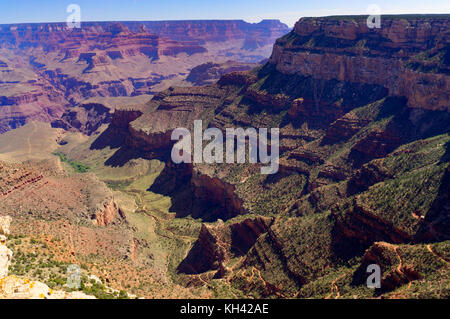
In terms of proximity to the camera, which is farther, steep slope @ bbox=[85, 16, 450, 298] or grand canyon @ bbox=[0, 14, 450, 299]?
steep slope @ bbox=[85, 16, 450, 298]

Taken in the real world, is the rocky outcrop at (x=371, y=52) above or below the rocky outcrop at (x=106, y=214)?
above

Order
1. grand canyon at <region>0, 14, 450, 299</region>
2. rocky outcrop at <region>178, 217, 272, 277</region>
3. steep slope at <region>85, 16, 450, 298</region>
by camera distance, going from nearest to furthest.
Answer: grand canyon at <region>0, 14, 450, 299</region> → steep slope at <region>85, 16, 450, 298</region> → rocky outcrop at <region>178, 217, 272, 277</region>

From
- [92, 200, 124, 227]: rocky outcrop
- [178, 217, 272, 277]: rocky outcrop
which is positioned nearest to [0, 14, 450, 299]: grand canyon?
[178, 217, 272, 277]: rocky outcrop

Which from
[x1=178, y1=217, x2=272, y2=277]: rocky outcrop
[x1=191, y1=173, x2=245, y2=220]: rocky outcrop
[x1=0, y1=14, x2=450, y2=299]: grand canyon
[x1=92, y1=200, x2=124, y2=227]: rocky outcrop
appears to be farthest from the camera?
[x1=191, y1=173, x2=245, y2=220]: rocky outcrop

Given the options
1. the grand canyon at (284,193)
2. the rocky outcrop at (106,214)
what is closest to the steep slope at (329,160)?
the grand canyon at (284,193)

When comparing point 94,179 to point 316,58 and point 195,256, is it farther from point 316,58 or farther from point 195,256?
point 316,58

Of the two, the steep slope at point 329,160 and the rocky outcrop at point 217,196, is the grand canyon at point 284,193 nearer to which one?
the steep slope at point 329,160

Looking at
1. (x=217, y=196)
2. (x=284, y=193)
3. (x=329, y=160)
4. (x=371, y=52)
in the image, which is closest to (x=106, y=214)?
(x=217, y=196)

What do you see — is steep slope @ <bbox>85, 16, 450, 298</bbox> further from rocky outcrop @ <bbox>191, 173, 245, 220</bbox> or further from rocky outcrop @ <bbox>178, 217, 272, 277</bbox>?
rocky outcrop @ <bbox>178, 217, 272, 277</bbox>
